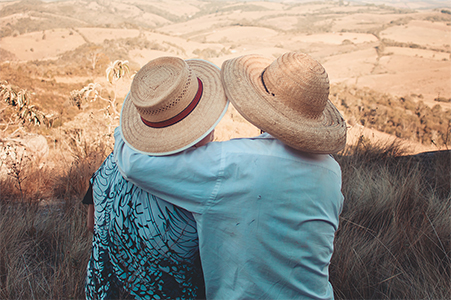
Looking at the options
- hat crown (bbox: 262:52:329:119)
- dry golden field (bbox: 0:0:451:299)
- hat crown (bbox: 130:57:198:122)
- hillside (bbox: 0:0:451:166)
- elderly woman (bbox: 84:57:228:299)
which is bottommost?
hillside (bbox: 0:0:451:166)

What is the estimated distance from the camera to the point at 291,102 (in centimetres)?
110

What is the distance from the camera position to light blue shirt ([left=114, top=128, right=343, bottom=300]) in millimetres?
955

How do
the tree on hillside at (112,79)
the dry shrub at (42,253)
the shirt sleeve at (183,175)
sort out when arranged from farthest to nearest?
1. the tree on hillside at (112,79)
2. the dry shrub at (42,253)
3. the shirt sleeve at (183,175)

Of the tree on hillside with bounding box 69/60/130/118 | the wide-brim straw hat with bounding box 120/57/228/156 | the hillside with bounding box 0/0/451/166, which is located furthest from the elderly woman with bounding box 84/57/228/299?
the hillside with bounding box 0/0/451/166

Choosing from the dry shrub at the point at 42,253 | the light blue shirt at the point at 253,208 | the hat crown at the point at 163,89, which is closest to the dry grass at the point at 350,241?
the dry shrub at the point at 42,253

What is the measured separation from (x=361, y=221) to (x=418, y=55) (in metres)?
37.0

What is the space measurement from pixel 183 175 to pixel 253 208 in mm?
262

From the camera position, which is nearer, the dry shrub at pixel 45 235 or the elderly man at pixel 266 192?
the elderly man at pixel 266 192

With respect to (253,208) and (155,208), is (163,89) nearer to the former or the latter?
(155,208)

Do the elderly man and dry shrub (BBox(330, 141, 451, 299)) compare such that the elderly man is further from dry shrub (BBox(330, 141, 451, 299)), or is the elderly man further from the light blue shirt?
dry shrub (BBox(330, 141, 451, 299))

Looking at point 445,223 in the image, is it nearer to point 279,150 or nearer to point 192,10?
point 279,150

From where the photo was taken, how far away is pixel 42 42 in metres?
32.4

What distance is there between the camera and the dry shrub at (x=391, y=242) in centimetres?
192

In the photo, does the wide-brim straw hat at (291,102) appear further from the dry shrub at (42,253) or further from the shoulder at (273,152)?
the dry shrub at (42,253)
